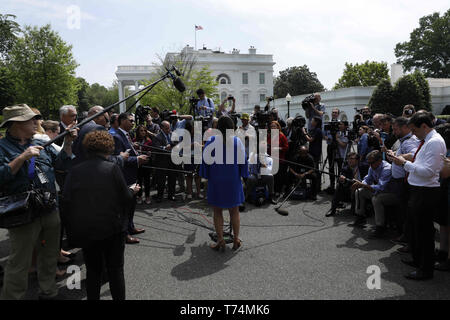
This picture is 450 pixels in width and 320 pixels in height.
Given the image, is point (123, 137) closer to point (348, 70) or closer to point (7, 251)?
point (7, 251)

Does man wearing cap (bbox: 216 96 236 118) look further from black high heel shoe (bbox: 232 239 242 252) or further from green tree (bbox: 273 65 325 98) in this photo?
green tree (bbox: 273 65 325 98)

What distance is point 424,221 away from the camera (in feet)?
12.1

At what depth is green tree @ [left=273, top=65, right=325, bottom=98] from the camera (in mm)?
67500

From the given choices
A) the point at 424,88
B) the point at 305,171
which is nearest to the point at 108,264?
the point at 305,171

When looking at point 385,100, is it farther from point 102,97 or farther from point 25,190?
point 102,97

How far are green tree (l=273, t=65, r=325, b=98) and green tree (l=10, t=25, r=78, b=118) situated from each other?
47166 millimetres

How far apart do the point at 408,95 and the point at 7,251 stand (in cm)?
3076

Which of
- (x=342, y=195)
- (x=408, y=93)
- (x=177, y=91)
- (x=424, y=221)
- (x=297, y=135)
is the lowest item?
(x=342, y=195)

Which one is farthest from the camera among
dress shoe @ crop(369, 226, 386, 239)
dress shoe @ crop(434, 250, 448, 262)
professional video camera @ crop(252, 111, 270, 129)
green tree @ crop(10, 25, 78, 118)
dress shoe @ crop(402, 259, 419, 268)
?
green tree @ crop(10, 25, 78, 118)

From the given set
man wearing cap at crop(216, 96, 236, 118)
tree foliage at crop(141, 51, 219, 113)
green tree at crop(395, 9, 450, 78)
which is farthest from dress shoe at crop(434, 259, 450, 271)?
green tree at crop(395, 9, 450, 78)

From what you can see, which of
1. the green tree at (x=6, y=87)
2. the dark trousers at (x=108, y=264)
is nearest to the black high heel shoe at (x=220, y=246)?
the dark trousers at (x=108, y=264)

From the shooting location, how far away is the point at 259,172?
763cm

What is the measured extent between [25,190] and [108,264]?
1210 mm
